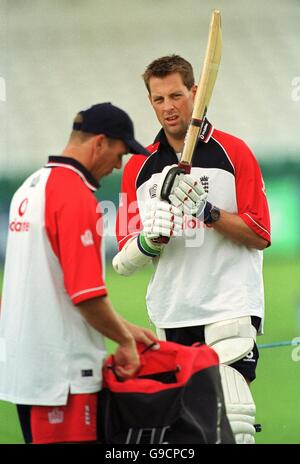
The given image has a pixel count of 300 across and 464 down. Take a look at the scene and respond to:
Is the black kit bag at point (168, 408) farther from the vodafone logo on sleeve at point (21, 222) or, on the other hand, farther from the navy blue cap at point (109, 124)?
the navy blue cap at point (109, 124)

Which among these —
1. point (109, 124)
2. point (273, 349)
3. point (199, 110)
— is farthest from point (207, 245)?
point (273, 349)

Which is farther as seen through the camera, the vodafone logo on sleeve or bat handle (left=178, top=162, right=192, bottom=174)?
bat handle (left=178, top=162, right=192, bottom=174)

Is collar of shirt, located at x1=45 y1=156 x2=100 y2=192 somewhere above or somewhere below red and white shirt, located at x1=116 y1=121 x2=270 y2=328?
above

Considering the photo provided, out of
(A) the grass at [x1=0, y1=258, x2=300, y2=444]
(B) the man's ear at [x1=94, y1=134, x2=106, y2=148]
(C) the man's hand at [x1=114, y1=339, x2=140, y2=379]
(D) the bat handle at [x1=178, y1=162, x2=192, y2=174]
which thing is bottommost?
(A) the grass at [x1=0, y1=258, x2=300, y2=444]

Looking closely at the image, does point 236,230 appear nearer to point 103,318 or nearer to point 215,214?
point 215,214

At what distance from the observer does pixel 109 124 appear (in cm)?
264

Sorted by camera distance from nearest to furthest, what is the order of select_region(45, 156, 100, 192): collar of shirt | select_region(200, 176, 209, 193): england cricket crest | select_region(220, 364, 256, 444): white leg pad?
1. select_region(45, 156, 100, 192): collar of shirt
2. select_region(220, 364, 256, 444): white leg pad
3. select_region(200, 176, 209, 193): england cricket crest

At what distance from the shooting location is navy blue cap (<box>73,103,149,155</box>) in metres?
2.63

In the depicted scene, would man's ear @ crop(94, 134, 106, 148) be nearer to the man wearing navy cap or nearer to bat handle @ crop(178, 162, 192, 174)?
the man wearing navy cap

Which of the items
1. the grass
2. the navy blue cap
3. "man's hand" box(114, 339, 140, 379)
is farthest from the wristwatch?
the grass

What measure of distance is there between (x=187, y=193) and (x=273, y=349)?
1.71 metres

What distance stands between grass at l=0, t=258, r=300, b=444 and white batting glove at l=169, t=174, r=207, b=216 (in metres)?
1.24

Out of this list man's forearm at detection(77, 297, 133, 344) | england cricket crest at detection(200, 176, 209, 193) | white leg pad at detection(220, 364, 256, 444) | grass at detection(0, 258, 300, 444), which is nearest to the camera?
man's forearm at detection(77, 297, 133, 344)
